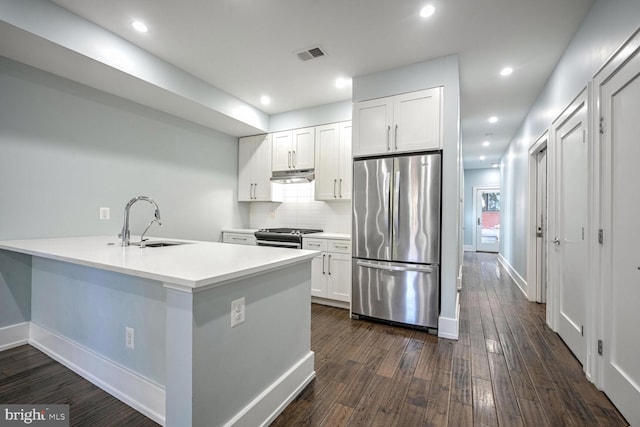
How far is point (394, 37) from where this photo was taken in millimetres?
2504

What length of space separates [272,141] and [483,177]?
8.01 metres

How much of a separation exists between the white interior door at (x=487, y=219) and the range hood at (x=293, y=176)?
7660mm

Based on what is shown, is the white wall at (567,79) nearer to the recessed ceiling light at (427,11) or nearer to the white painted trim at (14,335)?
the recessed ceiling light at (427,11)

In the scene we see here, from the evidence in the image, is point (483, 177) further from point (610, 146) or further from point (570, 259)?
point (610, 146)

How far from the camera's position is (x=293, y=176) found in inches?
164

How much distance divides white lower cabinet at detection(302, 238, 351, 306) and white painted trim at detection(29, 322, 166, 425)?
7.19 feet

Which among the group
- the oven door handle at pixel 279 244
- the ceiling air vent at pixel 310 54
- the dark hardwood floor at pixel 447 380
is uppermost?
the ceiling air vent at pixel 310 54

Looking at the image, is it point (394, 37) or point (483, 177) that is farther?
point (483, 177)

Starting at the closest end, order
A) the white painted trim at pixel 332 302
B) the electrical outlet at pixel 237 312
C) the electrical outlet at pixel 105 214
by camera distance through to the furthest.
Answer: the electrical outlet at pixel 237 312, the electrical outlet at pixel 105 214, the white painted trim at pixel 332 302

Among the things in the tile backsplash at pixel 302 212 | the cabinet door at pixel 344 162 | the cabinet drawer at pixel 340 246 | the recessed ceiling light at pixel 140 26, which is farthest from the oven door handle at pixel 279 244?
the recessed ceiling light at pixel 140 26

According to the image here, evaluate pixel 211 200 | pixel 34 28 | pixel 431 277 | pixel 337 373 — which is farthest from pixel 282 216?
pixel 34 28

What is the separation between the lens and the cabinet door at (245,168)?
4656 mm

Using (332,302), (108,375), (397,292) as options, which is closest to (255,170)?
(332,302)

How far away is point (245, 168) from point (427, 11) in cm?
339
